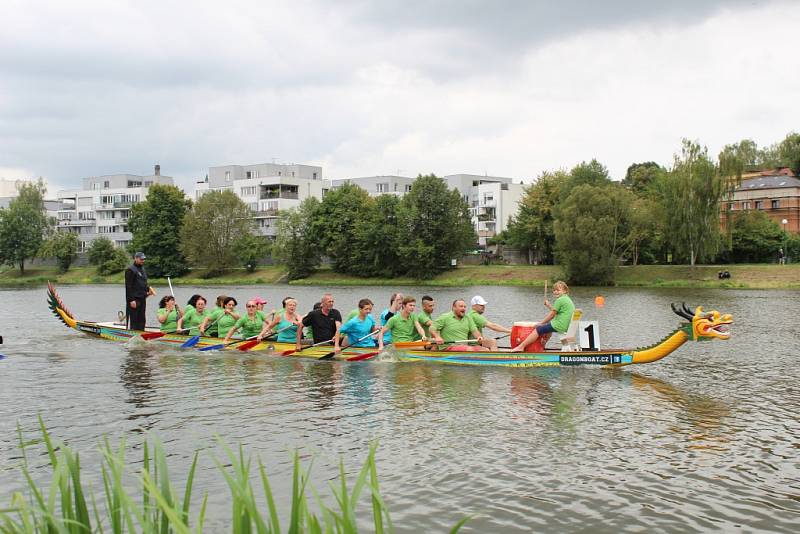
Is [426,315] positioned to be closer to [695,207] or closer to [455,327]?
[455,327]

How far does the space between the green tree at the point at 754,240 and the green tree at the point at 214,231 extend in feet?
177

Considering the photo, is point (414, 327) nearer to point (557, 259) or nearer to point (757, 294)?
point (757, 294)

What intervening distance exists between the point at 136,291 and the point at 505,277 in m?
48.7

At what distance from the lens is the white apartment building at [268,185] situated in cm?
11638

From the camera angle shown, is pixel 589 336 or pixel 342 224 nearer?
pixel 589 336

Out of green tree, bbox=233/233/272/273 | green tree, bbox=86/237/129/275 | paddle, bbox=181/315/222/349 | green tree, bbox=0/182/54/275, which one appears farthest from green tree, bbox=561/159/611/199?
green tree, bbox=0/182/54/275

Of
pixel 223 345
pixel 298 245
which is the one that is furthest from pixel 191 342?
pixel 298 245

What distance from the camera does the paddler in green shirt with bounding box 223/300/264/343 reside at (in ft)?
68.7

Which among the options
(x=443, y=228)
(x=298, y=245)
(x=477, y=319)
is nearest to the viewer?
(x=477, y=319)

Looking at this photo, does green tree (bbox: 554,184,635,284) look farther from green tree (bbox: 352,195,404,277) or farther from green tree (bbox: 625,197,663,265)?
green tree (bbox: 352,195,404,277)

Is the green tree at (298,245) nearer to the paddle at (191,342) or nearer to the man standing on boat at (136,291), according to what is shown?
the man standing on boat at (136,291)

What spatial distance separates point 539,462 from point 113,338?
18346mm

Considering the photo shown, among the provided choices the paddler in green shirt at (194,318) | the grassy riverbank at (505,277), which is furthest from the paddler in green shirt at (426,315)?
the grassy riverbank at (505,277)

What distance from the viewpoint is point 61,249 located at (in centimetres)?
9900
